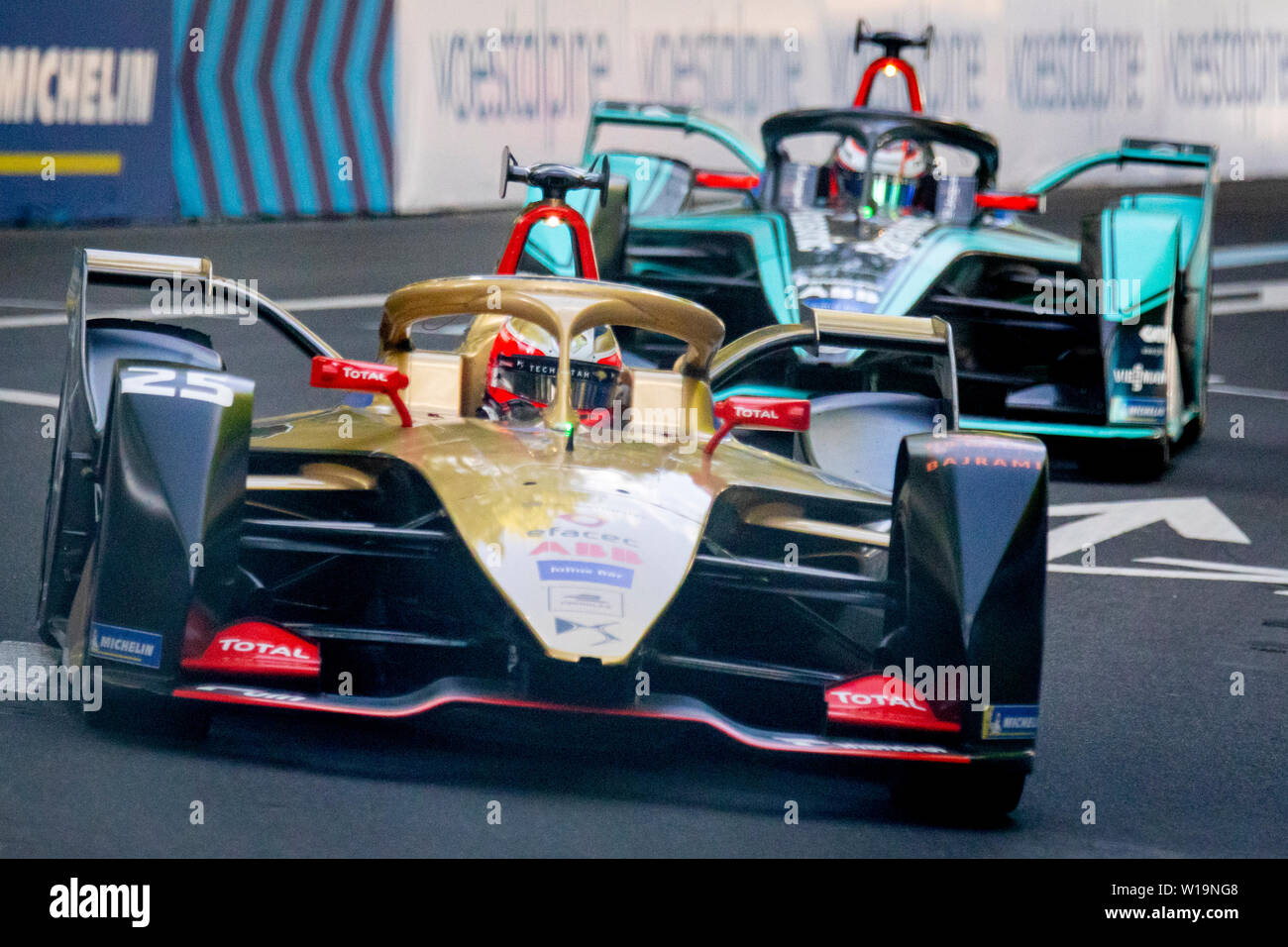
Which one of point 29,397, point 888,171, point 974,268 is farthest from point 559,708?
point 888,171

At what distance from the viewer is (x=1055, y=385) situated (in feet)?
32.6

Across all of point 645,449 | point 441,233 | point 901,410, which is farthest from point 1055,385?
point 441,233

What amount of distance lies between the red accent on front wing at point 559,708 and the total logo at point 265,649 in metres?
0.09

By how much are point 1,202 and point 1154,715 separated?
1256 centimetres

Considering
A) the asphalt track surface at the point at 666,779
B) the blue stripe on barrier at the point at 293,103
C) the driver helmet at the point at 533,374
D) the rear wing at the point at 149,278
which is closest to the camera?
the asphalt track surface at the point at 666,779

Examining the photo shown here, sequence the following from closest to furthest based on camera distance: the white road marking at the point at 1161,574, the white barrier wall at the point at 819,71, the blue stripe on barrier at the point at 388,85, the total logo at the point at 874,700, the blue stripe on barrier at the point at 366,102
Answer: the total logo at the point at 874,700, the white road marking at the point at 1161,574, the blue stripe on barrier at the point at 366,102, the blue stripe on barrier at the point at 388,85, the white barrier wall at the point at 819,71

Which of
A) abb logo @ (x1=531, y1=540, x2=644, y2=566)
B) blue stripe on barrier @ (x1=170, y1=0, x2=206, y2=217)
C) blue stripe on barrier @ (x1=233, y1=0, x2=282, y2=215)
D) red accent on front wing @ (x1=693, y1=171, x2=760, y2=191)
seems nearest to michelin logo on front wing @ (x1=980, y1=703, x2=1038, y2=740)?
abb logo @ (x1=531, y1=540, x2=644, y2=566)

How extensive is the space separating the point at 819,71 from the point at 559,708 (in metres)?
17.6

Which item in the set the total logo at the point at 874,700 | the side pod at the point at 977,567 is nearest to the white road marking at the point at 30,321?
the side pod at the point at 977,567

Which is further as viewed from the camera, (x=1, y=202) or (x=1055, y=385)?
(x=1, y=202)

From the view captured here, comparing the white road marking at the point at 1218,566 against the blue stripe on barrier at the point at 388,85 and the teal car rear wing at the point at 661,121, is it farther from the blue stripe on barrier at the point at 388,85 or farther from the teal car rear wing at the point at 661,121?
the blue stripe on barrier at the point at 388,85

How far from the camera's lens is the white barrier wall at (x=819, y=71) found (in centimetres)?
1919

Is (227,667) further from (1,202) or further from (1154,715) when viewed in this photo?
(1,202)

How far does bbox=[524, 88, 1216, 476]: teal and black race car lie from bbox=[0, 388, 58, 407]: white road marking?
2629mm
